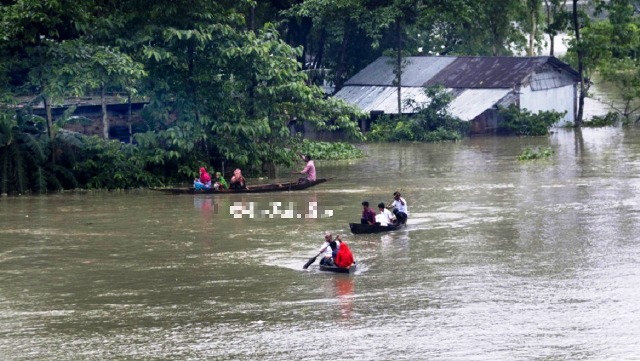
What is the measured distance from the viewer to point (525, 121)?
156 ft

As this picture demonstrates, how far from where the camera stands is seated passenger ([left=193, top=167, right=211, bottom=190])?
1273 inches

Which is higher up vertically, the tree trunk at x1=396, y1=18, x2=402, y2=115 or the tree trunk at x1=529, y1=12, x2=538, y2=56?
the tree trunk at x1=529, y1=12, x2=538, y2=56

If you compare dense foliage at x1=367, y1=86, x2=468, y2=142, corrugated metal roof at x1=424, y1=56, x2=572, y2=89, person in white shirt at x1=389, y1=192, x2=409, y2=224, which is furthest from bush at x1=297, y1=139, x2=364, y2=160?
person in white shirt at x1=389, y1=192, x2=409, y2=224

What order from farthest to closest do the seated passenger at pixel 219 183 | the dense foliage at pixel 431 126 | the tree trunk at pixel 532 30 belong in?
the tree trunk at pixel 532 30 → the dense foliage at pixel 431 126 → the seated passenger at pixel 219 183

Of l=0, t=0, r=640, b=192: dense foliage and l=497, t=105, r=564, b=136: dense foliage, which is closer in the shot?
l=0, t=0, r=640, b=192: dense foliage

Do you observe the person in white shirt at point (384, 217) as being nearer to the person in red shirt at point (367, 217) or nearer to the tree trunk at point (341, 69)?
the person in red shirt at point (367, 217)

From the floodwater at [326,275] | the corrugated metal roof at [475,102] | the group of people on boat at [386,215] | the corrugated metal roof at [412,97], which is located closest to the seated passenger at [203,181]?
the floodwater at [326,275]

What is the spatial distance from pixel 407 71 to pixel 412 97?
2.57 meters

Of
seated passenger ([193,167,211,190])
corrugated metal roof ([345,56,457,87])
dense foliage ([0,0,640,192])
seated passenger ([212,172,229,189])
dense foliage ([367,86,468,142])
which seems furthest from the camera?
corrugated metal roof ([345,56,457,87])

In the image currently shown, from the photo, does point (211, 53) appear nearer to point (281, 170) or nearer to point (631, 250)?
point (281, 170)

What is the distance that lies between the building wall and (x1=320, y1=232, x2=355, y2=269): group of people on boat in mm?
28192

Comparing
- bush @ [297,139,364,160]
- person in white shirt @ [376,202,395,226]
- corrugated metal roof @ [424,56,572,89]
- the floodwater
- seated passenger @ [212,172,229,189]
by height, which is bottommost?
the floodwater

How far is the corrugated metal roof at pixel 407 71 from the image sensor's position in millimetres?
51094

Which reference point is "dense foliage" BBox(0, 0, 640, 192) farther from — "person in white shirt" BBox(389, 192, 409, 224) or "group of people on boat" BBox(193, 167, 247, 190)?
"person in white shirt" BBox(389, 192, 409, 224)
